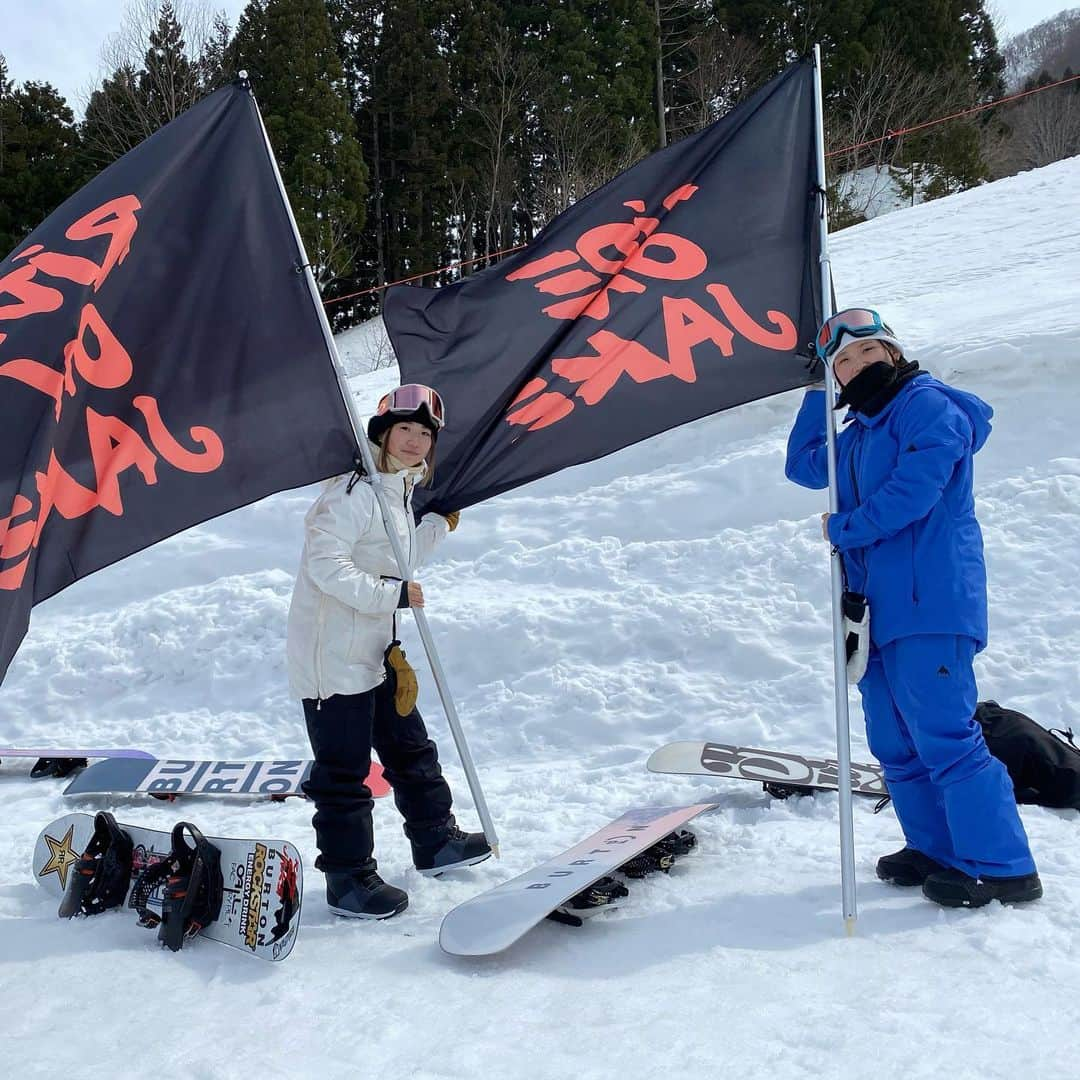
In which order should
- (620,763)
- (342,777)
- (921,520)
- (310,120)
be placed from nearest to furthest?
(921,520) → (342,777) → (620,763) → (310,120)

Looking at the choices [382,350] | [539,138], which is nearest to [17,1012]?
[382,350]

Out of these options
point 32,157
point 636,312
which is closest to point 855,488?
point 636,312

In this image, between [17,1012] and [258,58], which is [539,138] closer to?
[258,58]

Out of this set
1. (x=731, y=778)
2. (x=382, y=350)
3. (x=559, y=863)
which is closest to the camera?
(x=559, y=863)

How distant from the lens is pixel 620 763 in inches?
202

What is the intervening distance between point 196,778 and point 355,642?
214cm

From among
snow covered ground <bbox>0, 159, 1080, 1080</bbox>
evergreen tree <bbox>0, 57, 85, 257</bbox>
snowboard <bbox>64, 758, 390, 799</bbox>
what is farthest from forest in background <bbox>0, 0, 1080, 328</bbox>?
snowboard <bbox>64, 758, 390, 799</bbox>

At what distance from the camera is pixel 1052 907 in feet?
9.81

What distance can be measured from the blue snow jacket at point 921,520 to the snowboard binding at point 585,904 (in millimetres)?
1186

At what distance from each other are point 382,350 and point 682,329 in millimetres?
18668

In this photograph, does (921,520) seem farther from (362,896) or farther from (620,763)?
(620,763)

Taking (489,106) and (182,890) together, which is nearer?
(182,890)

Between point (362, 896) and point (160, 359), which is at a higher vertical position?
point (160, 359)

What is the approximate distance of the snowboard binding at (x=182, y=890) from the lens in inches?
127
